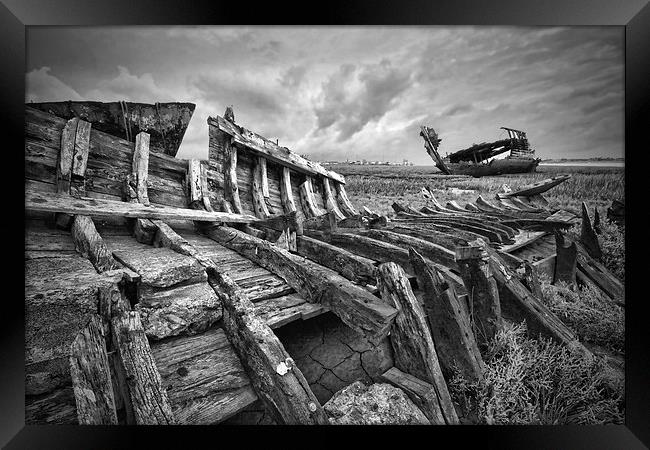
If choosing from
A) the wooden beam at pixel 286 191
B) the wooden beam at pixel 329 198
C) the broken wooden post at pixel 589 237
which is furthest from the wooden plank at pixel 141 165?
the broken wooden post at pixel 589 237

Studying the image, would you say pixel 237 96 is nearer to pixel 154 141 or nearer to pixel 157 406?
pixel 154 141

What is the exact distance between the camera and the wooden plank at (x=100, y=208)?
218 cm

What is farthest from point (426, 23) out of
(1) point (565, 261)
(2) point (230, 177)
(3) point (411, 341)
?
(2) point (230, 177)

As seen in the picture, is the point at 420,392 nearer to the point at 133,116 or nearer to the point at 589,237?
the point at 589,237

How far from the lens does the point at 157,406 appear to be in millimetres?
1210

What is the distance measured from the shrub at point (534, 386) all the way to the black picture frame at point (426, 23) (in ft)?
0.55

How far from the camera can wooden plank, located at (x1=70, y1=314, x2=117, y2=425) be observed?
1191 mm

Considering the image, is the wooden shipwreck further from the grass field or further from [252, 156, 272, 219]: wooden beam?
[252, 156, 272, 219]: wooden beam

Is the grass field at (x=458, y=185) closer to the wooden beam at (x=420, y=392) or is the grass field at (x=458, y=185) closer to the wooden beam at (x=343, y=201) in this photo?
the wooden beam at (x=343, y=201)

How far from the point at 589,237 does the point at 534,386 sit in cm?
168

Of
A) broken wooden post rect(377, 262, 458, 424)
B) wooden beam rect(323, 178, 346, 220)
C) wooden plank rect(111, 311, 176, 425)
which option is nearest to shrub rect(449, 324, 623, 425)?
broken wooden post rect(377, 262, 458, 424)

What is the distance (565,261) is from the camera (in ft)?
9.38

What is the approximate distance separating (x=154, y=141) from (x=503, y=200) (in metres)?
4.56

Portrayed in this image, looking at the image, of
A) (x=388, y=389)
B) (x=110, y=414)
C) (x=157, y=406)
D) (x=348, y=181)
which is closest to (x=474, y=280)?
(x=388, y=389)
